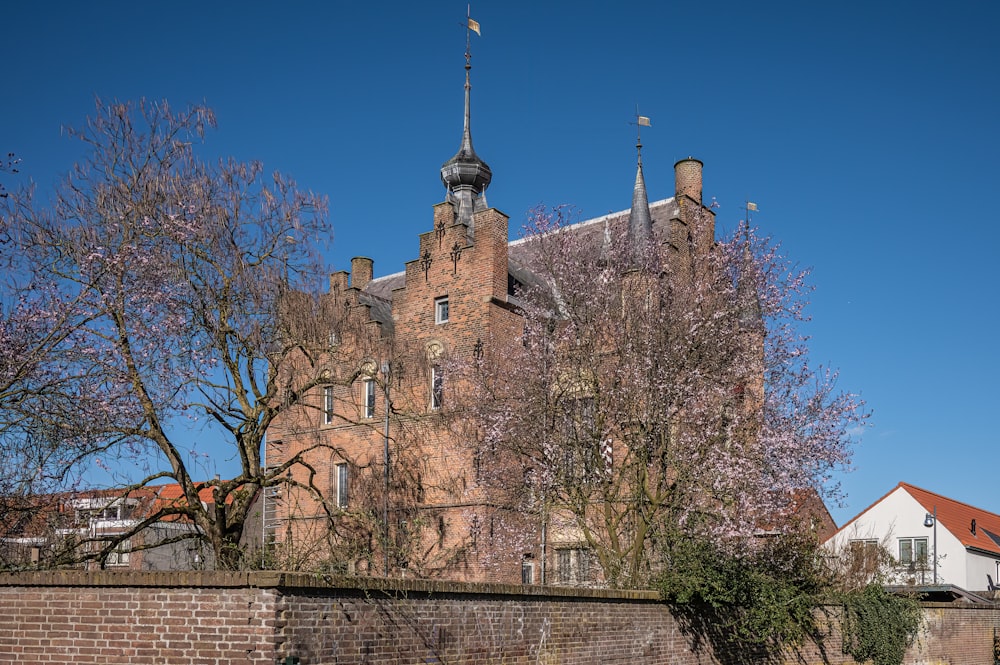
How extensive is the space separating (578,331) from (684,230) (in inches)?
271

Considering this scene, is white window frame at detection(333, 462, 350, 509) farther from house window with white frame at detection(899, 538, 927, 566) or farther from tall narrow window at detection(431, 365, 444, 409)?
house window with white frame at detection(899, 538, 927, 566)

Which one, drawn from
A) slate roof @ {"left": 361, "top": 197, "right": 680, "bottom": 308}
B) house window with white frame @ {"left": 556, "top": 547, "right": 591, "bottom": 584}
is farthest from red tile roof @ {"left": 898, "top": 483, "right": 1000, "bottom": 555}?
house window with white frame @ {"left": 556, "top": 547, "right": 591, "bottom": 584}

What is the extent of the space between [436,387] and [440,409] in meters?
3.06

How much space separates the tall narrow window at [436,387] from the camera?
29309 mm

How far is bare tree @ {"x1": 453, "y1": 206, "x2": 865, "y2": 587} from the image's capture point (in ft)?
72.2

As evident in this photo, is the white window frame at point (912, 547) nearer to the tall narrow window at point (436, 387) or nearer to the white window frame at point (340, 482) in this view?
the tall narrow window at point (436, 387)

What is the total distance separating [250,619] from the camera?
989 cm

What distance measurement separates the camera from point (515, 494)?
2606cm

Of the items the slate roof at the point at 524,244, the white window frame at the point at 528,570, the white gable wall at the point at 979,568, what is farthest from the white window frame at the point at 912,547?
the white window frame at the point at 528,570

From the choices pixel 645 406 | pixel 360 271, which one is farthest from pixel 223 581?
pixel 360 271

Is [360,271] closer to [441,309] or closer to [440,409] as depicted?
[441,309]

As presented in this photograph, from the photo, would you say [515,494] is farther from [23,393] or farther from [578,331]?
[23,393]

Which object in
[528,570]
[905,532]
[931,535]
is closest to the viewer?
[528,570]

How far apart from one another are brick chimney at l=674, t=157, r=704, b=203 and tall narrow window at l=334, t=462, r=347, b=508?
1437cm
